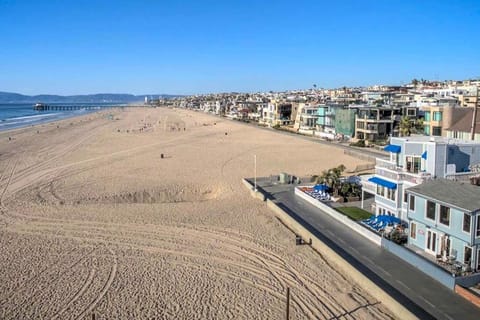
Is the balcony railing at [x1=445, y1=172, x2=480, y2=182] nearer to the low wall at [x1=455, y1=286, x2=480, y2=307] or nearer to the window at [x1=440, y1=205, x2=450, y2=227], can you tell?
the window at [x1=440, y1=205, x2=450, y2=227]

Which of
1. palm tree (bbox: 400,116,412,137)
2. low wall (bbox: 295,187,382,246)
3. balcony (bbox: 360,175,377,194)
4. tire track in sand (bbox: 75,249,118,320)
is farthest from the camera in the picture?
palm tree (bbox: 400,116,412,137)

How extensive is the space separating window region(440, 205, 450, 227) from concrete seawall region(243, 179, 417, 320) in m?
3.81

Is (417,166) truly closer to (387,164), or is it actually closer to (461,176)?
(461,176)

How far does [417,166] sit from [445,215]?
4506 millimetres

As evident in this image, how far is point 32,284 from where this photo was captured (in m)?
15.9

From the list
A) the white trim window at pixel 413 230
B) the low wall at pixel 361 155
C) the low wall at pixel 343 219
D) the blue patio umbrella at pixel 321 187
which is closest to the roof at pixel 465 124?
the low wall at pixel 361 155

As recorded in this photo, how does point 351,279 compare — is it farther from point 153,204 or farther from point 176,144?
point 176,144

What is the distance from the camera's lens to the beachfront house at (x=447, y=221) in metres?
14.8

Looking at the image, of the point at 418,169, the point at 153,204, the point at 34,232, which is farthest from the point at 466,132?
the point at 34,232

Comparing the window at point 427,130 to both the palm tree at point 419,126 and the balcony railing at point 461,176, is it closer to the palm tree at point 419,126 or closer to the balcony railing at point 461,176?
the palm tree at point 419,126

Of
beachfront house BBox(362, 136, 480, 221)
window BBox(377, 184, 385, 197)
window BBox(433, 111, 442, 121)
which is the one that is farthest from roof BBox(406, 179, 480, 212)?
window BBox(433, 111, 442, 121)

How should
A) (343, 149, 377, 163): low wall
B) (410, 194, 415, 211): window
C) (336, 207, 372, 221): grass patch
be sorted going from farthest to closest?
(343, 149, 377, 163): low wall, (336, 207, 372, 221): grass patch, (410, 194, 415, 211): window

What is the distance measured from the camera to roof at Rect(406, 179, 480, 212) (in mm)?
14992

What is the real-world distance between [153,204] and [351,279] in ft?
48.3
